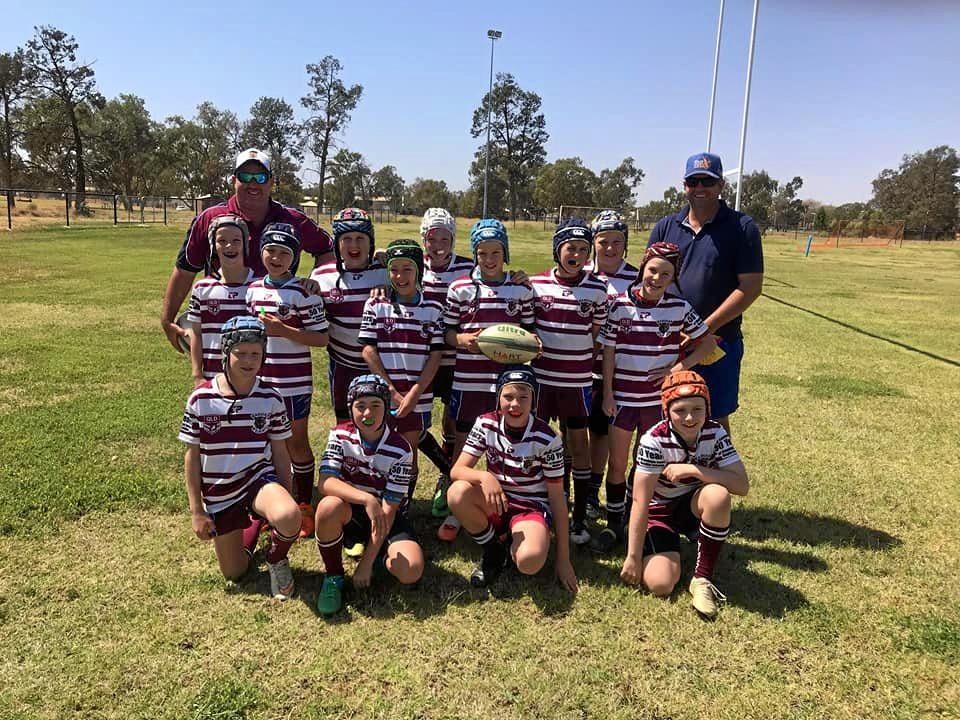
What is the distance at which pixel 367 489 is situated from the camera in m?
3.78

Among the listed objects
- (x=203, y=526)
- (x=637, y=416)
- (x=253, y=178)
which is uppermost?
(x=253, y=178)

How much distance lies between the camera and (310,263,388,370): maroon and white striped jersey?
430cm

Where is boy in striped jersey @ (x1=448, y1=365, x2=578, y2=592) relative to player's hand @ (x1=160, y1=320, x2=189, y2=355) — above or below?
below

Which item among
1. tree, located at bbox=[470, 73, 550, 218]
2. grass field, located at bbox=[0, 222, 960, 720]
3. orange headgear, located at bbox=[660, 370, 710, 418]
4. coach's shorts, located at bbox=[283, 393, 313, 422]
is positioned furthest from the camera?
tree, located at bbox=[470, 73, 550, 218]

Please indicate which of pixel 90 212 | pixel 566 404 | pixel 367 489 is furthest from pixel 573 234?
pixel 90 212

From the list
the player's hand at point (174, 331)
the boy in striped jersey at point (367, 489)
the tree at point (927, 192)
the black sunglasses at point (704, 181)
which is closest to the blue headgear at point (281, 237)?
the player's hand at point (174, 331)

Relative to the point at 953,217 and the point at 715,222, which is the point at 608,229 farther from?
the point at 953,217

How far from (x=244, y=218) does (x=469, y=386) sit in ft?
6.34

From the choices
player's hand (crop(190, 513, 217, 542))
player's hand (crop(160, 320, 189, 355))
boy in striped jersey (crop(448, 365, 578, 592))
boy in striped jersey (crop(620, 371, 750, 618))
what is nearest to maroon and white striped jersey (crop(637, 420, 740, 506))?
boy in striped jersey (crop(620, 371, 750, 618))

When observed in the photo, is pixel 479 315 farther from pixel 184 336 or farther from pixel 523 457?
pixel 184 336

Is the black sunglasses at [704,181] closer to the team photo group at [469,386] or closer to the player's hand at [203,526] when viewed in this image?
the team photo group at [469,386]

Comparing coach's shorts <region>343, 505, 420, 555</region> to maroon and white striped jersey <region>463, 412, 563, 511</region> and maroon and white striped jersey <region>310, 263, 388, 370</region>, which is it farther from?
maroon and white striped jersey <region>310, 263, 388, 370</region>

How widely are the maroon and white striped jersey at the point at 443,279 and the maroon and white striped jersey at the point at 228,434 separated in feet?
4.13

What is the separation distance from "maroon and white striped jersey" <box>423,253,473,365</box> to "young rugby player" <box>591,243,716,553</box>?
1080mm
